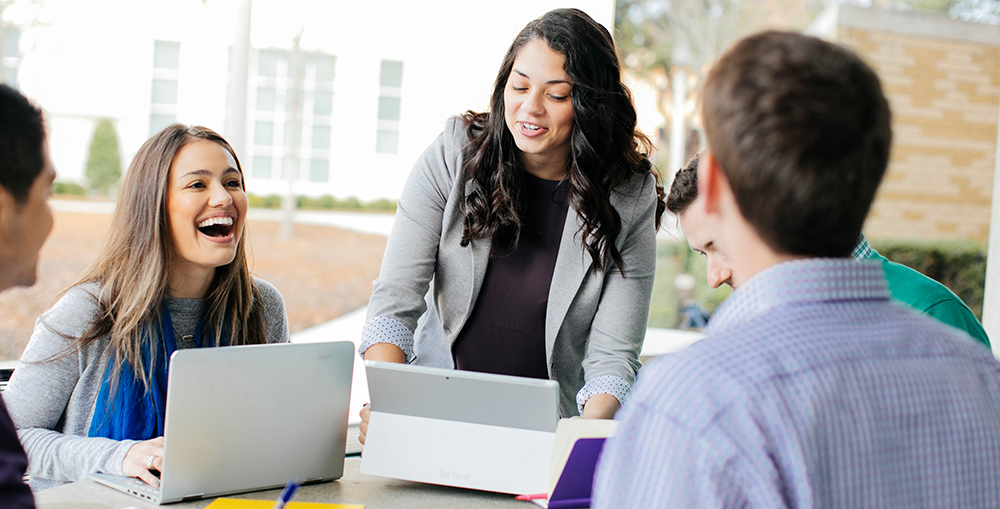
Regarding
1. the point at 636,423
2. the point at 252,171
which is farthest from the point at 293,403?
the point at 252,171

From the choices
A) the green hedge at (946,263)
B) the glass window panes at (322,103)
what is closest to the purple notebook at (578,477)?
the green hedge at (946,263)

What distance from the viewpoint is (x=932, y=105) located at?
7.02m

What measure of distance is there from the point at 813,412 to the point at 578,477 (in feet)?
2.51

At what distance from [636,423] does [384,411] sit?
0.89m

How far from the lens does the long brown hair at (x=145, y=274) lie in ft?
5.74

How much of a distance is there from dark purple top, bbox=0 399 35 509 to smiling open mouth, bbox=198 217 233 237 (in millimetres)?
964

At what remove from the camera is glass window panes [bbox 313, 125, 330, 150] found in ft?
25.4

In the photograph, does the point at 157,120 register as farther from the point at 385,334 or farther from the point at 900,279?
the point at 900,279

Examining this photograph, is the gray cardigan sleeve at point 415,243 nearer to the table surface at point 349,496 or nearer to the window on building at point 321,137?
the table surface at point 349,496

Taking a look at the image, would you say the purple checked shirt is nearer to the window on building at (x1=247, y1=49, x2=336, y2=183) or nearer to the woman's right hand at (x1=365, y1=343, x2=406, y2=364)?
the woman's right hand at (x1=365, y1=343, x2=406, y2=364)

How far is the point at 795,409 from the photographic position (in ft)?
2.13

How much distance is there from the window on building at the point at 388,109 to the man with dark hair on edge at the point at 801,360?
7.12 metres

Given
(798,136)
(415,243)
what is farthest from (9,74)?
(798,136)

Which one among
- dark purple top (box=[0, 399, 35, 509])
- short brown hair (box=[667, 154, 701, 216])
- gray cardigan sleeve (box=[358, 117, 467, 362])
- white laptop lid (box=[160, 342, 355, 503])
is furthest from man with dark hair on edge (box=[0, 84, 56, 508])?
short brown hair (box=[667, 154, 701, 216])
